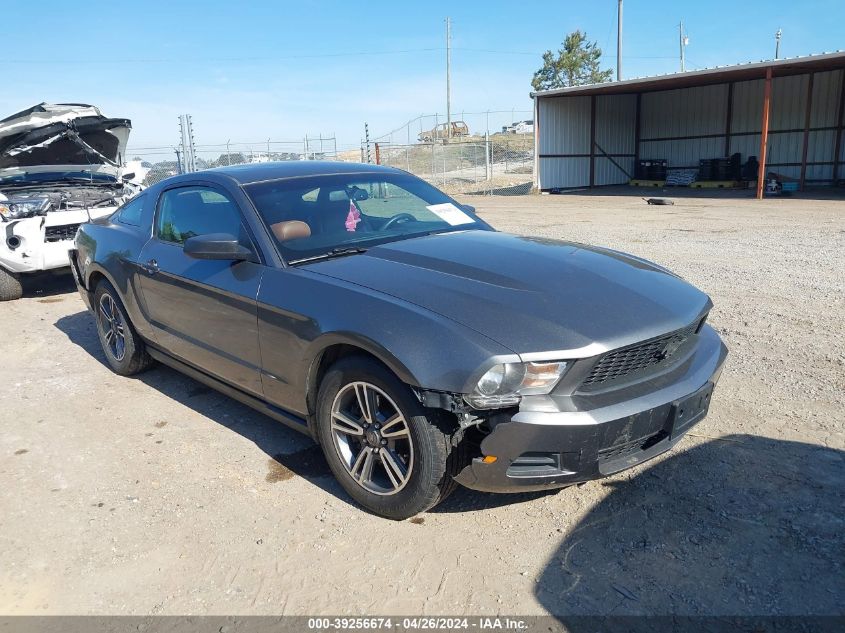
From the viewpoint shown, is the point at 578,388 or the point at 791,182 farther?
the point at 791,182

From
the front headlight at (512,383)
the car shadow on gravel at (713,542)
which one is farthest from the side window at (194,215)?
the car shadow on gravel at (713,542)

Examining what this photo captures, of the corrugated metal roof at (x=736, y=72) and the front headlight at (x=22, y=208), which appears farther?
the corrugated metal roof at (x=736, y=72)

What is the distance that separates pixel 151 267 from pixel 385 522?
2.47m

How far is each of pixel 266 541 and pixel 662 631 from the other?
1.67 meters

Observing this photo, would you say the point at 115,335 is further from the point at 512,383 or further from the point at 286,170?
the point at 512,383

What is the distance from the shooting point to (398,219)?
4.14m

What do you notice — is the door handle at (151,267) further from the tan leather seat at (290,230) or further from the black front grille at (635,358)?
the black front grille at (635,358)

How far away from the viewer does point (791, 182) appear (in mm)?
23391

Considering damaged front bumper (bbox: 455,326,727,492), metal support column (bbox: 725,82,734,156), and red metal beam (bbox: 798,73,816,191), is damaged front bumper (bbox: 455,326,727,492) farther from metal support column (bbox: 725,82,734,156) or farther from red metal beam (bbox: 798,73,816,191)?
metal support column (bbox: 725,82,734,156)

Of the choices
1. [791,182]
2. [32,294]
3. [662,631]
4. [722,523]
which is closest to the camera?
[662,631]

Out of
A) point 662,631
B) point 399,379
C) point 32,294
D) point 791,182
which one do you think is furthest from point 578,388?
point 791,182

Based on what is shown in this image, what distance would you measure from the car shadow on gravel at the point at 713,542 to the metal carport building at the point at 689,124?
2135cm

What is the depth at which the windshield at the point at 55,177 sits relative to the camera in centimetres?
903

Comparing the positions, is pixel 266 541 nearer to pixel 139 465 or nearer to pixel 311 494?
pixel 311 494
